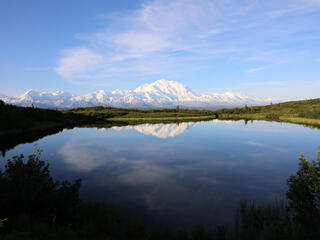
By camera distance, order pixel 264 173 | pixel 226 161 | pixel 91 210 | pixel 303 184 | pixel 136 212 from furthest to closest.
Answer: pixel 226 161, pixel 264 173, pixel 136 212, pixel 91 210, pixel 303 184

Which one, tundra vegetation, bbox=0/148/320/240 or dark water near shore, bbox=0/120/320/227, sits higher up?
tundra vegetation, bbox=0/148/320/240

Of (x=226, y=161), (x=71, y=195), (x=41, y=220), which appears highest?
(x=71, y=195)

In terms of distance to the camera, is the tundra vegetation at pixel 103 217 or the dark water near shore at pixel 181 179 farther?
the dark water near shore at pixel 181 179

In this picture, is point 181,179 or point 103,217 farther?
point 181,179

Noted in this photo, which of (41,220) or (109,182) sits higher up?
(41,220)

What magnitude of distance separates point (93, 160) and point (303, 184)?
35.8 meters

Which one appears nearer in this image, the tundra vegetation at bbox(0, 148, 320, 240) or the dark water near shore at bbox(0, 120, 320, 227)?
the tundra vegetation at bbox(0, 148, 320, 240)

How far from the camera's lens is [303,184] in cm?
1527

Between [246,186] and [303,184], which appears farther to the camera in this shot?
[246,186]

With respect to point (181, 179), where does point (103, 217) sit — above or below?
above

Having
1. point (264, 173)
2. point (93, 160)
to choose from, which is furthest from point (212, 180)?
A: point (93, 160)

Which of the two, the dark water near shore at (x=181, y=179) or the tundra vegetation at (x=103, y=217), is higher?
the tundra vegetation at (x=103, y=217)

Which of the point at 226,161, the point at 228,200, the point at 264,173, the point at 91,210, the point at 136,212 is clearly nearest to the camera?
the point at 91,210

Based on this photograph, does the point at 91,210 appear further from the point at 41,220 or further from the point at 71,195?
the point at 41,220
